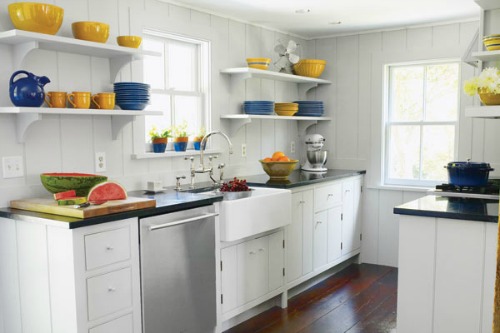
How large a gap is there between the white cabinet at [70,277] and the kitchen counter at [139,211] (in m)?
0.04

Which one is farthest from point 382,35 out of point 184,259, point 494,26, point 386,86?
point 184,259

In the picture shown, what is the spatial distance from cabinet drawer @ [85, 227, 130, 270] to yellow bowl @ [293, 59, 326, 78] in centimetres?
285

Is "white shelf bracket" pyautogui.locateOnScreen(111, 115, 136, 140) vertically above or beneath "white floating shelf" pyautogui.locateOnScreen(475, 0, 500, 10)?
beneath

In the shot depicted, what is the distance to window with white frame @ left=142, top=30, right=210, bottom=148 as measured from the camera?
349 cm

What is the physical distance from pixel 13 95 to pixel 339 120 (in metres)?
3.33

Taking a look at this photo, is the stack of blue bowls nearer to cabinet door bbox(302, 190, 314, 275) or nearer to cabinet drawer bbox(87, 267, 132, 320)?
cabinet drawer bbox(87, 267, 132, 320)

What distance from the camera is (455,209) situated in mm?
2559

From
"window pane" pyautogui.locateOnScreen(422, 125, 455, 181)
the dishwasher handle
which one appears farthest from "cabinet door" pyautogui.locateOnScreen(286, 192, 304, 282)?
"window pane" pyautogui.locateOnScreen(422, 125, 455, 181)

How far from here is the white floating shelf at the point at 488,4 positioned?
9.46 feet

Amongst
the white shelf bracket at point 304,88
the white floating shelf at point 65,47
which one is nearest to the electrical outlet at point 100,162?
the white floating shelf at point 65,47

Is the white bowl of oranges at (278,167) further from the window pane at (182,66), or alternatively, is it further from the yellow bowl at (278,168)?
the window pane at (182,66)

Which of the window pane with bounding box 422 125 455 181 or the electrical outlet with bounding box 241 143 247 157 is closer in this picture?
the electrical outlet with bounding box 241 143 247 157

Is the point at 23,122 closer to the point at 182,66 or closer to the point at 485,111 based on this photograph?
the point at 182,66

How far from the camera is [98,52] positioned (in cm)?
288
